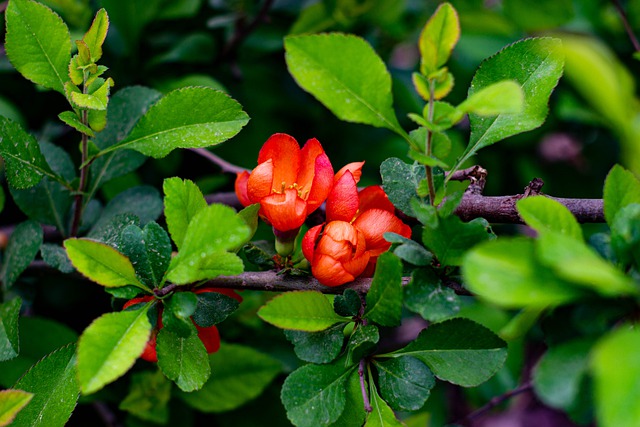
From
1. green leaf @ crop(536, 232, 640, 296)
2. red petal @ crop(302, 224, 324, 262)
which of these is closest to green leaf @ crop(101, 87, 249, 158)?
red petal @ crop(302, 224, 324, 262)

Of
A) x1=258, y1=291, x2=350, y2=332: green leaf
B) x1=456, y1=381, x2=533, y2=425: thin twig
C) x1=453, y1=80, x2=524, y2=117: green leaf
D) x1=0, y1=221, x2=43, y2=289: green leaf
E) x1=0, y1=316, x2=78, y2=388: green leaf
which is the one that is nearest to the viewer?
x1=453, y1=80, x2=524, y2=117: green leaf

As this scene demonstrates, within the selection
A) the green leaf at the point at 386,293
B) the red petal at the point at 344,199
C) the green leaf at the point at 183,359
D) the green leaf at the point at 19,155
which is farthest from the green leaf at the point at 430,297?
the green leaf at the point at 19,155

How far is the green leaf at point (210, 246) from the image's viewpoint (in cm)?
52

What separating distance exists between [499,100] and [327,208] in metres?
0.25

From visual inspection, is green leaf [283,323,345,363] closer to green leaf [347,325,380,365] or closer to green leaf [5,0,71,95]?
green leaf [347,325,380,365]

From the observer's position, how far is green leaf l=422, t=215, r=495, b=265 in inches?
20.9

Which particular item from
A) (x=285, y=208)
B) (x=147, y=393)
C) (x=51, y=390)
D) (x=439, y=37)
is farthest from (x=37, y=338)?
(x=439, y=37)

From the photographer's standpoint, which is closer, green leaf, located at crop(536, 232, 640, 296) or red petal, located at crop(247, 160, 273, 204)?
green leaf, located at crop(536, 232, 640, 296)

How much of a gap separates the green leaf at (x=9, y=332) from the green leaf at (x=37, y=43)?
263 millimetres

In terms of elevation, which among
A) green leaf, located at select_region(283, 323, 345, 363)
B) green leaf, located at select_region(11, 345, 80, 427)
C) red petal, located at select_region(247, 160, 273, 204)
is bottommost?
green leaf, located at select_region(11, 345, 80, 427)

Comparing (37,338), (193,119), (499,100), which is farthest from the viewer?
(37,338)

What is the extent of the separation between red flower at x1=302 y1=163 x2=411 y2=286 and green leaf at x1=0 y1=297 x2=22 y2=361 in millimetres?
335

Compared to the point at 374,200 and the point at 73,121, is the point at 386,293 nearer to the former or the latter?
the point at 374,200

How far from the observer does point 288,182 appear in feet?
2.26
